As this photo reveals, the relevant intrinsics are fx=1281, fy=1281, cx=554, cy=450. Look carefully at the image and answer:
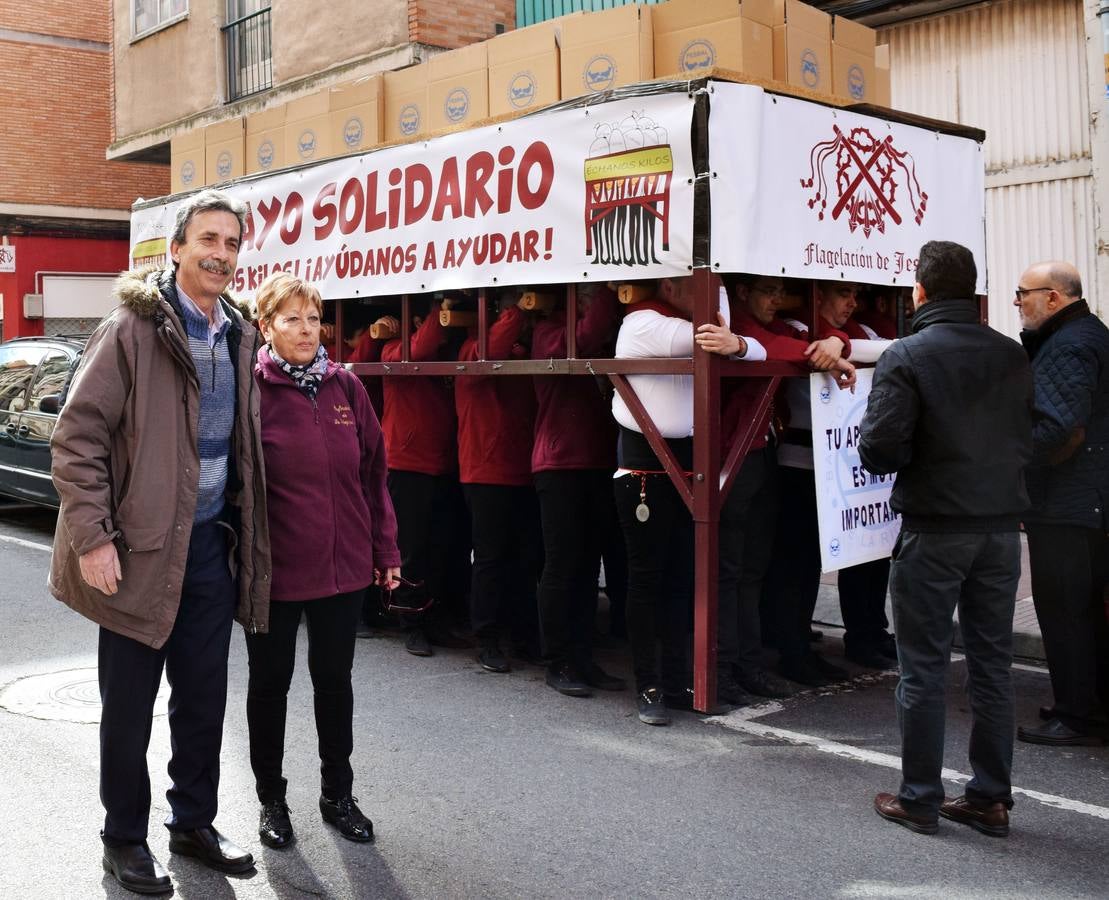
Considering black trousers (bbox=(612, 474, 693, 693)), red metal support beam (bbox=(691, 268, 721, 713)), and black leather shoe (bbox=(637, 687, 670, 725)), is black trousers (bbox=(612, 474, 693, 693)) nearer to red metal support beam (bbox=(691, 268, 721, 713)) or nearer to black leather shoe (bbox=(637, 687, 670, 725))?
black leather shoe (bbox=(637, 687, 670, 725))

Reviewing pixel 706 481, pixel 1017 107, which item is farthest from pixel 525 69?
pixel 1017 107

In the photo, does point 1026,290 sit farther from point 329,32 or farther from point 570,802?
point 329,32

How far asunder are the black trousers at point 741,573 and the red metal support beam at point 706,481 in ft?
0.82

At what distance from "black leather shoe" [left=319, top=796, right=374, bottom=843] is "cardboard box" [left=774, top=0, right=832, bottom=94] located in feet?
11.8

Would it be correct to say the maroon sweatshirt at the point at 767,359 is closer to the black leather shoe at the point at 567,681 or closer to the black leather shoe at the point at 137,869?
the black leather shoe at the point at 567,681

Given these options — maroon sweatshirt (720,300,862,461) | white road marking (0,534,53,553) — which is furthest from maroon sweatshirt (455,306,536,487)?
white road marking (0,534,53,553)

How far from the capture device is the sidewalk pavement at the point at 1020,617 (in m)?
6.82

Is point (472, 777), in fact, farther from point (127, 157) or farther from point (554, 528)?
point (127, 157)

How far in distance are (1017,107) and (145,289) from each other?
28.3 feet

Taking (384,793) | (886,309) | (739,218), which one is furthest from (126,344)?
(886,309)

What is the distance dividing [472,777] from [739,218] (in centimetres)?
246

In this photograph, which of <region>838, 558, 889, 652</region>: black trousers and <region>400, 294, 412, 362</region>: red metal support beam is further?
<region>400, 294, 412, 362</region>: red metal support beam

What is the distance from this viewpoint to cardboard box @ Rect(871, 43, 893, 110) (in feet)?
21.8

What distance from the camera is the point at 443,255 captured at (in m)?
6.51
